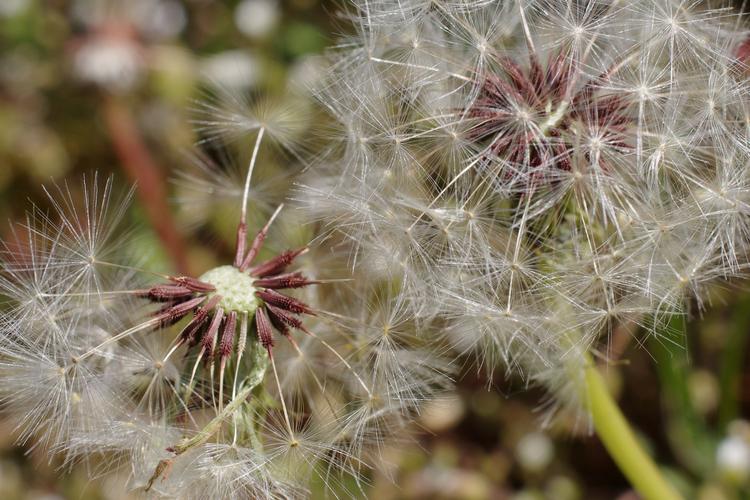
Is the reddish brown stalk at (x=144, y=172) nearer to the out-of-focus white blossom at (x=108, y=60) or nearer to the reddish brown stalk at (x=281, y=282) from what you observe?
the out-of-focus white blossom at (x=108, y=60)

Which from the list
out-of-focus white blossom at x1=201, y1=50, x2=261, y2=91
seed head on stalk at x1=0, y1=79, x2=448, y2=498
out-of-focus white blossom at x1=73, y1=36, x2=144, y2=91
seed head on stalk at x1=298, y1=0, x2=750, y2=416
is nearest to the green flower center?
seed head on stalk at x1=0, y1=79, x2=448, y2=498

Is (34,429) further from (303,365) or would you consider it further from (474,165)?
(474,165)

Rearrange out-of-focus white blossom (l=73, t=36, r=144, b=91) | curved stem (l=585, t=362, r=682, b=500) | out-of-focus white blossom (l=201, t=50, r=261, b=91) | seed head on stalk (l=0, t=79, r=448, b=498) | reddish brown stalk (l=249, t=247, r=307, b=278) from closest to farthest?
1. seed head on stalk (l=0, t=79, r=448, b=498)
2. reddish brown stalk (l=249, t=247, r=307, b=278)
3. curved stem (l=585, t=362, r=682, b=500)
4. out-of-focus white blossom (l=201, t=50, r=261, b=91)
5. out-of-focus white blossom (l=73, t=36, r=144, b=91)

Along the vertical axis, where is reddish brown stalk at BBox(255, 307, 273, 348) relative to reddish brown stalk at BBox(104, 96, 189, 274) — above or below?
above

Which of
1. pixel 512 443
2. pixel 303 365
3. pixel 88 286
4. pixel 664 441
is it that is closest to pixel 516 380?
pixel 512 443

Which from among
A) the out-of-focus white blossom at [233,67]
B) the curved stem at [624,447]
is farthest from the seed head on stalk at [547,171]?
the out-of-focus white blossom at [233,67]

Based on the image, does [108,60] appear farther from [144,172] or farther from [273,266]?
[273,266]

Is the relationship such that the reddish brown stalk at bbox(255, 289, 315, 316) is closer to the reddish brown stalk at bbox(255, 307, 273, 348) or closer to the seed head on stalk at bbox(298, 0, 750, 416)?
the reddish brown stalk at bbox(255, 307, 273, 348)
